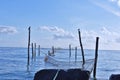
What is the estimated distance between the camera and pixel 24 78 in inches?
1646

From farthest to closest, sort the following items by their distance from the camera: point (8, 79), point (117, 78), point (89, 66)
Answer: point (8, 79) → point (89, 66) → point (117, 78)

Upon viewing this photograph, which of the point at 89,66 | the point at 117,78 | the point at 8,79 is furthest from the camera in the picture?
the point at 8,79

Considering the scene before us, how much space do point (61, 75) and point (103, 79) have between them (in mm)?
25740

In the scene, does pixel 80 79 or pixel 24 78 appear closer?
pixel 80 79

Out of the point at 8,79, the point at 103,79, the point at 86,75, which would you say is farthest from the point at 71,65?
the point at 86,75

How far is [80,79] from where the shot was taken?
17078mm

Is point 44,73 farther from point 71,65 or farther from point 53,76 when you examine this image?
point 71,65

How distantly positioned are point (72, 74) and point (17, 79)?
975 inches

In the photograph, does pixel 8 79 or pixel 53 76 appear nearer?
pixel 53 76

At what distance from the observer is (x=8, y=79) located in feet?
134

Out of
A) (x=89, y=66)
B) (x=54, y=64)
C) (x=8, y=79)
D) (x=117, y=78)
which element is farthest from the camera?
(x=54, y=64)

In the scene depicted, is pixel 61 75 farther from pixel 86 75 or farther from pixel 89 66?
pixel 89 66

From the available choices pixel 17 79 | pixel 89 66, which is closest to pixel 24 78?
pixel 17 79

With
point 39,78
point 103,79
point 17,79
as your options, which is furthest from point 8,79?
point 39,78
